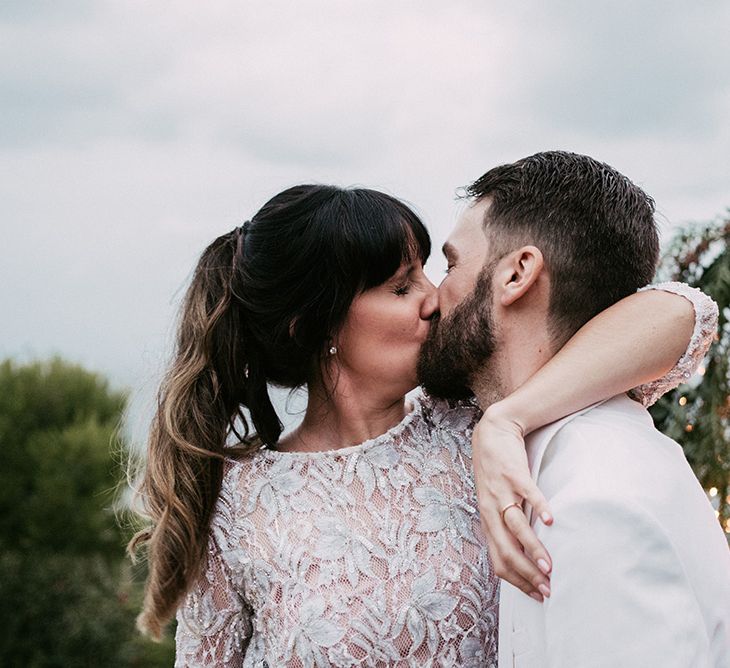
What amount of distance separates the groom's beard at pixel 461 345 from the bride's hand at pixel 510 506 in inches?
12.7

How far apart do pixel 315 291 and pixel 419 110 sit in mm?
1734

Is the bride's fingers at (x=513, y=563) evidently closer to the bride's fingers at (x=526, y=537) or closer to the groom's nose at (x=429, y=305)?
the bride's fingers at (x=526, y=537)

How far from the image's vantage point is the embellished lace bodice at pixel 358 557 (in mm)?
2174

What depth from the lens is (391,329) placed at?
2.34 meters

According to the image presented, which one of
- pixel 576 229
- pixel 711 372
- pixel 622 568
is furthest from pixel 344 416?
pixel 711 372

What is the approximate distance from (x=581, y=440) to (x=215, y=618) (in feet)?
3.65

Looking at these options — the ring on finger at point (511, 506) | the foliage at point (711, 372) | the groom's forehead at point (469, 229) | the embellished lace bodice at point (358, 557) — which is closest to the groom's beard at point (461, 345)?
the groom's forehead at point (469, 229)

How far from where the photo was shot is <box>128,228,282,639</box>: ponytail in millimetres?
2348

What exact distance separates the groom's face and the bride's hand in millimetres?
335

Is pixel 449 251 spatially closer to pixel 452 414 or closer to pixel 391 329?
pixel 391 329

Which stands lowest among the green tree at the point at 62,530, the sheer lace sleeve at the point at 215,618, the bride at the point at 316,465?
the green tree at the point at 62,530

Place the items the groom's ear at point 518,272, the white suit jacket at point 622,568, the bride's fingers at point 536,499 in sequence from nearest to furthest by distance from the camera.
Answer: the white suit jacket at point 622,568 → the bride's fingers at point 536,499 → the groom's ear at point 518,272

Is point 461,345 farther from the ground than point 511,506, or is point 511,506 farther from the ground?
point 461,345

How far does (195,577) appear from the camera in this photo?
2.34m
